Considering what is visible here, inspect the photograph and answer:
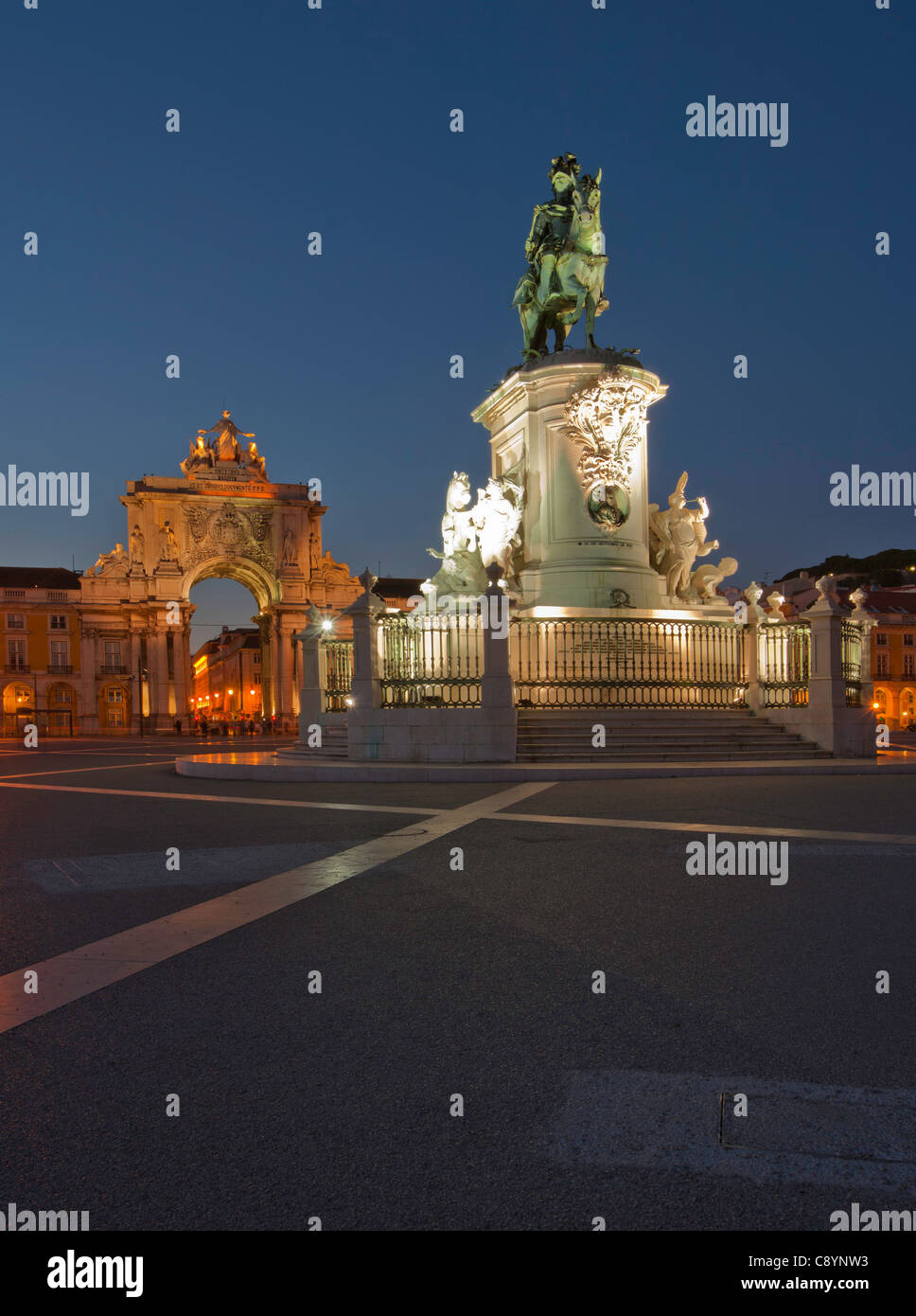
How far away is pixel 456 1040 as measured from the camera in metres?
3.34

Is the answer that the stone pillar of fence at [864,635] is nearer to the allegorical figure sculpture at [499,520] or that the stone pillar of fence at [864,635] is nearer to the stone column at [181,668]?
the allegorical figure sculpture at [499,520]

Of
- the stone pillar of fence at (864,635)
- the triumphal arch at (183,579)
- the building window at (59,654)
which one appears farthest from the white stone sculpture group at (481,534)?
the building window at (59,654)

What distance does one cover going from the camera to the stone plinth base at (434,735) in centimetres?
1573

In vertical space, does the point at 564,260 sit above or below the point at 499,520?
above

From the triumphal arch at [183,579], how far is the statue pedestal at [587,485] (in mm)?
49462

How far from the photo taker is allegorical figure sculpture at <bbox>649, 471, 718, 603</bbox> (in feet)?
66.7

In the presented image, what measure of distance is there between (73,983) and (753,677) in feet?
53.4

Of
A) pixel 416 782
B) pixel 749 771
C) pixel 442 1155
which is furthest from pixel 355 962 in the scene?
pixel 749 771

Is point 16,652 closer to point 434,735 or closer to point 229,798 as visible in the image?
point 434,735

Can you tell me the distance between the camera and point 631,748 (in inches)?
639

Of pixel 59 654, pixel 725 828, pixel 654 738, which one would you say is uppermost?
pixel 59 654

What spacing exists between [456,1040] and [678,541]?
59.2 feet

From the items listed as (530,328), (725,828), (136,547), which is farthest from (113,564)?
(725,828)

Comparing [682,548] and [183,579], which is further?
[183,579]
